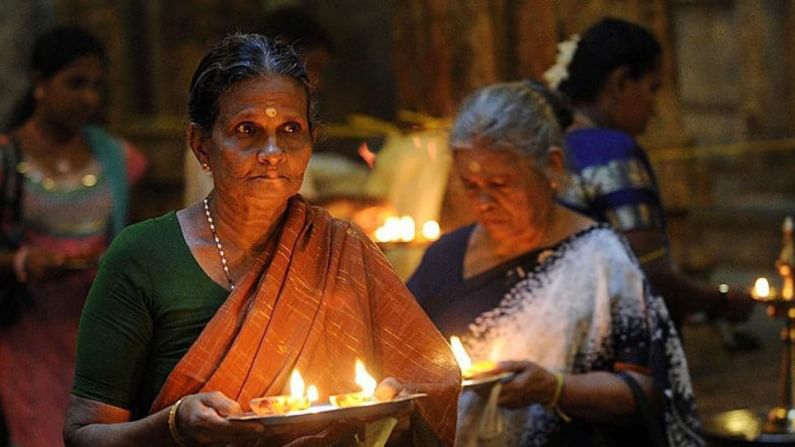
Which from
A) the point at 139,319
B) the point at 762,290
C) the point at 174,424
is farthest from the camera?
the point at 762,290

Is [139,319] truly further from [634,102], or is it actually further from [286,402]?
[634,102]

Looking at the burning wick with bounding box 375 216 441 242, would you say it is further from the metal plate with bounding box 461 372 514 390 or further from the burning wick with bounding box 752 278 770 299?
the metal plate with bounding box 461 372 514 390

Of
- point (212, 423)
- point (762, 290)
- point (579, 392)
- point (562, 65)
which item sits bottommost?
point (579, 392)

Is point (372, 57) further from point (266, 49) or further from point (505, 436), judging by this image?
point (266, 49)

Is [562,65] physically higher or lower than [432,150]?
higher

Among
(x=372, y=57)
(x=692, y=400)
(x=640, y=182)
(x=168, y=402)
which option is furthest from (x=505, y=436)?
(x=372, y=57)

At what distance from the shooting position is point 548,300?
15.5 feet

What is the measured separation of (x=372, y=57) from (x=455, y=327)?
8834 mm

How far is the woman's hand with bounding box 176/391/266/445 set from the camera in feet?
9.78

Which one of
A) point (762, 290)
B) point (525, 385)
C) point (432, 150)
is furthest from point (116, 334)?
point (432, 150)

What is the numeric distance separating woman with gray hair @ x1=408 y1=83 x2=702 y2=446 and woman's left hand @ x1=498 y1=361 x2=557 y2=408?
0.12m

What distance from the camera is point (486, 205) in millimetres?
4699

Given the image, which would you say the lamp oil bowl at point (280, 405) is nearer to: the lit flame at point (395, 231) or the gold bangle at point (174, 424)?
the gold bangle at point (174, 424)

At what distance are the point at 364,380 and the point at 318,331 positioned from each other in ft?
0.60
